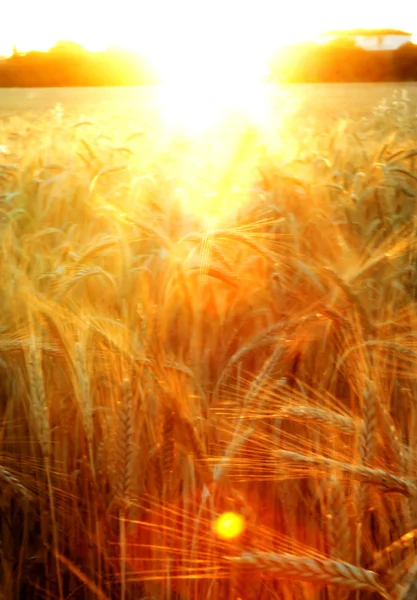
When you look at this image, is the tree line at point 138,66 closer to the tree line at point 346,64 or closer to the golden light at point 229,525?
the tree line at point 346,64

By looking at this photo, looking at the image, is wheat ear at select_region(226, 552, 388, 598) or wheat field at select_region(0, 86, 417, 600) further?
wheat field at select_region(0, 86, 417, 600)

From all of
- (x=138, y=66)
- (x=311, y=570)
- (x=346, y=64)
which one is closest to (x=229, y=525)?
(x=311, y=570)

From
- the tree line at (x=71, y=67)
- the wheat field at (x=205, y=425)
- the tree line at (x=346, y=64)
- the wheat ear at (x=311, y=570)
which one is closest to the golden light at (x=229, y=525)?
the wheat field at (x=205, y=425)

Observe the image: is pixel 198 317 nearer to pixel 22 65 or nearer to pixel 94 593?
pixel 94 593

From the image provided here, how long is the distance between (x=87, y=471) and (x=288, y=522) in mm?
427

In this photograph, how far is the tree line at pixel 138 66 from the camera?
27.9 m

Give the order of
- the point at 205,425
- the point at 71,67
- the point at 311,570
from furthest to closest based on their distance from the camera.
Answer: the point at 71,67, the point at 205,425, the point at 311,570

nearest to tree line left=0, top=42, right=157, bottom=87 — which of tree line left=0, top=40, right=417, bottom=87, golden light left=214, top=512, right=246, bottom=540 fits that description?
tree line left=0, top=40, right=417, bottom=87

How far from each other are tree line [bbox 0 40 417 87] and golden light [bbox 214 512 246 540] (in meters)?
27.8

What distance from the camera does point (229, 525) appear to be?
→ 43.9 inches

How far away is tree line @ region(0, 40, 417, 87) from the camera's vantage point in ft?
91.4

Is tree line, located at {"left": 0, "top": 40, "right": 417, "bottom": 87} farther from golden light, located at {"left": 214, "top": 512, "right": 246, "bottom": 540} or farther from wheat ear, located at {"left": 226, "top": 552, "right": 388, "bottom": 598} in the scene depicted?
wheat ear, located at {"left": 226, "top": 552, "right": 388, "bottom": 598}

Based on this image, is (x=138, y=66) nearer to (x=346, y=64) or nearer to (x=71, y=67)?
(x=71, y=67)

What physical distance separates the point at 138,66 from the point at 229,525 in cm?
3109
